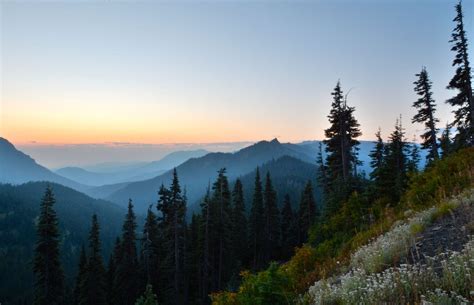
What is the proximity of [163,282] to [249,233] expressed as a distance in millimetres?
16590

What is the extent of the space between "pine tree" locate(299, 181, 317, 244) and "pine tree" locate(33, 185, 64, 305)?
3268 centimetres

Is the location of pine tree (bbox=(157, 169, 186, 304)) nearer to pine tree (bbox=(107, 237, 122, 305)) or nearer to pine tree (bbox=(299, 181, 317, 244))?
pine tree (bbox=(107, 237, 122, 305))

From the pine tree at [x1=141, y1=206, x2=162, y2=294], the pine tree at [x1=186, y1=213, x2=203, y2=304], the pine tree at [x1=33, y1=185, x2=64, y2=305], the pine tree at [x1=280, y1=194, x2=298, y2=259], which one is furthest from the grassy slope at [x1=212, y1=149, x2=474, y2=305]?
the pine tree at [x1=280, y1=194, x2=298, y2=259]

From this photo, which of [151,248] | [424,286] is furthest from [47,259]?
[424,286]

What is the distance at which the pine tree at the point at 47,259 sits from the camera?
108 ft

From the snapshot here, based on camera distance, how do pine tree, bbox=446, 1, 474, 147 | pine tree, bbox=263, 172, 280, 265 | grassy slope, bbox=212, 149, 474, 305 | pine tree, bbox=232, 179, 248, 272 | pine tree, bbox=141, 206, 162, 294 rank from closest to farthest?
grassy slope, bbox=212, 149, 474, 305, pine tree, bbox=446, 1, 474, 147, pine tree, bbox=141, 206, 162, 294, pine tree, bbox=232, 179, 248, 272, pine tree, bbox=263, 172, 280, 265

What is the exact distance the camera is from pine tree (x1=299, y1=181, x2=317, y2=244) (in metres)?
50.2

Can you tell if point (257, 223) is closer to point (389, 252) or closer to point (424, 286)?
point (389, 252)

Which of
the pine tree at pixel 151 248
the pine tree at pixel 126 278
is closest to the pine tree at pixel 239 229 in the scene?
the pine tree at pixel 151 248

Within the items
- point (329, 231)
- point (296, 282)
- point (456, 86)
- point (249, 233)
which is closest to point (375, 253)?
point (296, 282)

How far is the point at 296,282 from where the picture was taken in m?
8.31

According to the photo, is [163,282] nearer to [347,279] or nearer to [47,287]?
[47,287]

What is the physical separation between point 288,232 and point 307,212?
32.2 ft

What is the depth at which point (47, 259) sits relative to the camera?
33.1 metres
